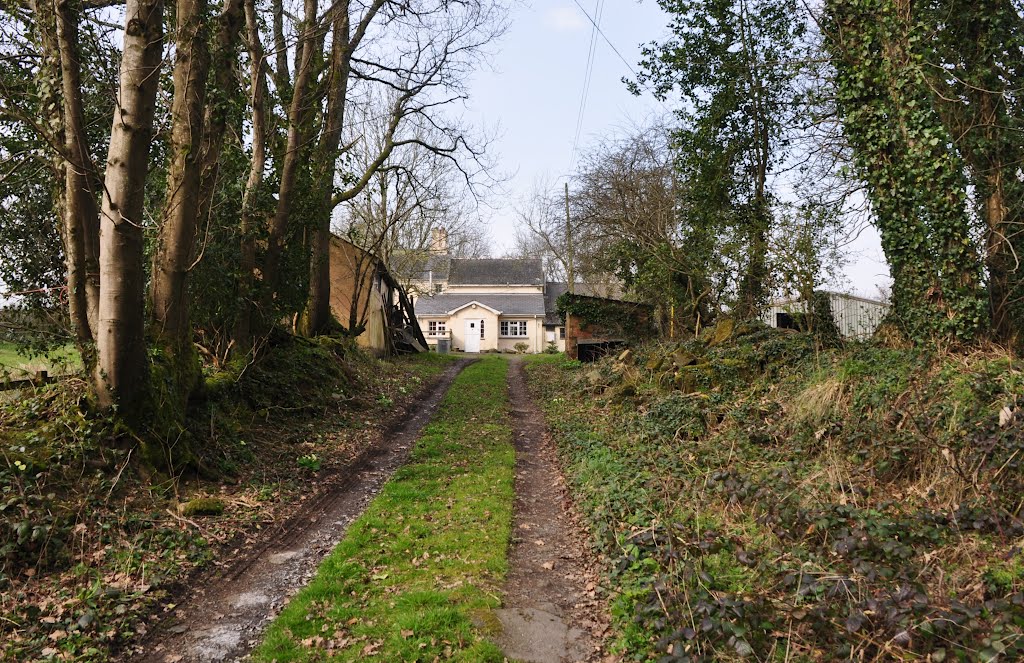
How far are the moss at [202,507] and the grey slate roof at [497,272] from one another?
52419 millimetres

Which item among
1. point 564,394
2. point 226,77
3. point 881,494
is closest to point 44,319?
point 226,77

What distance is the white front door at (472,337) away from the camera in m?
52.7

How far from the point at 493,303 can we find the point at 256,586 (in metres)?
49.3

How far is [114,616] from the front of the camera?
5.13 meters

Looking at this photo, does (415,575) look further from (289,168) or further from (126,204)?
(289,168)

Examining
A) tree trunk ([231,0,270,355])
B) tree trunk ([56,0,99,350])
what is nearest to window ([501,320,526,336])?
tree trunk ([231,0,270,355])

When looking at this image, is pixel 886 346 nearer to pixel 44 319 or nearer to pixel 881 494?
pixel 881 494

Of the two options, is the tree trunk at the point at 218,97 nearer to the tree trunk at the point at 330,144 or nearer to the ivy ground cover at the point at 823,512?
the tree trunk at the point at 330,144

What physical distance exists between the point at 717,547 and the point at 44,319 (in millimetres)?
8789

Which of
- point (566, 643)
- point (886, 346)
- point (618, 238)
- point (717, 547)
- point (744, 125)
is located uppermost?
point (744, 125)

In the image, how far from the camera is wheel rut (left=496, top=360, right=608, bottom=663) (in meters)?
5.00

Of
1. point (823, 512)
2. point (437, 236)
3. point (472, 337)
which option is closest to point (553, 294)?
point (472, 337)

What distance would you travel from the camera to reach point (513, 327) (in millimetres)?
54156

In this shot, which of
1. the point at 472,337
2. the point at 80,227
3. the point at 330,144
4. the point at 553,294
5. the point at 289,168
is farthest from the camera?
the point at 553,294
